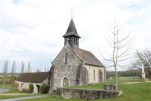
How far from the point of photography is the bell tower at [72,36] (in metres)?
45.6

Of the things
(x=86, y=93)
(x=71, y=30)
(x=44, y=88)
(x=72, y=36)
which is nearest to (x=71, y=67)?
(x=72, y=36)

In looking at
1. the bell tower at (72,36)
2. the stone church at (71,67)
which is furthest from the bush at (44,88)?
the bell tower at (72,36)

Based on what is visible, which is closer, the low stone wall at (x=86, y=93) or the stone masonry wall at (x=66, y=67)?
the low stone wall at (x=86, y=93)

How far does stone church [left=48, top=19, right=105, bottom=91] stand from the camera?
138 feet

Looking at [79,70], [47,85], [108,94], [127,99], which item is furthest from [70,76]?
[127,99]

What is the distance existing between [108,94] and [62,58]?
21380 millimetres

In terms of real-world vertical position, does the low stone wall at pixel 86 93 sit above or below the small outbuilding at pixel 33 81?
below

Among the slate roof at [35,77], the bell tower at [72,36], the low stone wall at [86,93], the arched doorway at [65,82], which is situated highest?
the bell tower at [72,36]

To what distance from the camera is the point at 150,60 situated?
59.8 metres

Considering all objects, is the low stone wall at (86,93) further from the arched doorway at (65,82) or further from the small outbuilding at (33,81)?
the small outbuilding at (33,81)

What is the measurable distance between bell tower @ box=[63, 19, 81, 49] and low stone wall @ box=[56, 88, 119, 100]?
1439cm

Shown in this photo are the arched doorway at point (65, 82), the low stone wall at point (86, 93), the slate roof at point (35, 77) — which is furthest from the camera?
the slate roof at point (35, 77)

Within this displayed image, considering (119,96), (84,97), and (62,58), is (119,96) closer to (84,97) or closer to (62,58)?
(84,97)

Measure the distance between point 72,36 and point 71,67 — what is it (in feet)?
20.7
